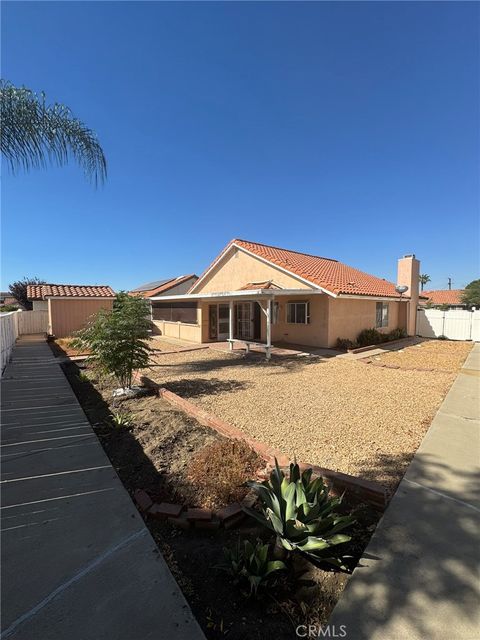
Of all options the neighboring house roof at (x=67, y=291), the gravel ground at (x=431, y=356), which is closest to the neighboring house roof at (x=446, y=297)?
the gravel ground at (x=431, y=356)

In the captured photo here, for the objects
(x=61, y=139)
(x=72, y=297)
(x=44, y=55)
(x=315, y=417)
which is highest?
(x=44, y=55)

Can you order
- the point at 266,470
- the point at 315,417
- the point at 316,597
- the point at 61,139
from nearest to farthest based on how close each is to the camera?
the point at 316,597 → the point at 266,470 → the point at 61,139 → the point at 315,417

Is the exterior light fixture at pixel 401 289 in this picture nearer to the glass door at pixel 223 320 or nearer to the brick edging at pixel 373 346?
the brick edging at pixel 373 346

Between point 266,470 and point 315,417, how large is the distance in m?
2.48

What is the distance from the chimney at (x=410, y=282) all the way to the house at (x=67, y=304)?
18.4 meters

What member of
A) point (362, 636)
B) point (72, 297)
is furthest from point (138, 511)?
point (72, 297)

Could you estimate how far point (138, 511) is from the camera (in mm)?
3008

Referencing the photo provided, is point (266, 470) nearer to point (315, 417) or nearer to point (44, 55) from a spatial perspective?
point (315, 417)

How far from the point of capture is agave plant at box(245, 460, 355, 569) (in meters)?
2.24

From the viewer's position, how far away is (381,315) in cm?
1834

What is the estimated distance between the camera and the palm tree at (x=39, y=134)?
496 cm

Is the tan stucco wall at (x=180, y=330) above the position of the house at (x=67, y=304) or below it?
below

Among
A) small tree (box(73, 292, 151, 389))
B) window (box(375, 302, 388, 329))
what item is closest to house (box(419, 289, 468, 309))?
window (box(375, 302, 388, 329))

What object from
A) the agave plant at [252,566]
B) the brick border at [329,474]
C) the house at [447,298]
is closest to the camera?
the agave plant at [252,566]
